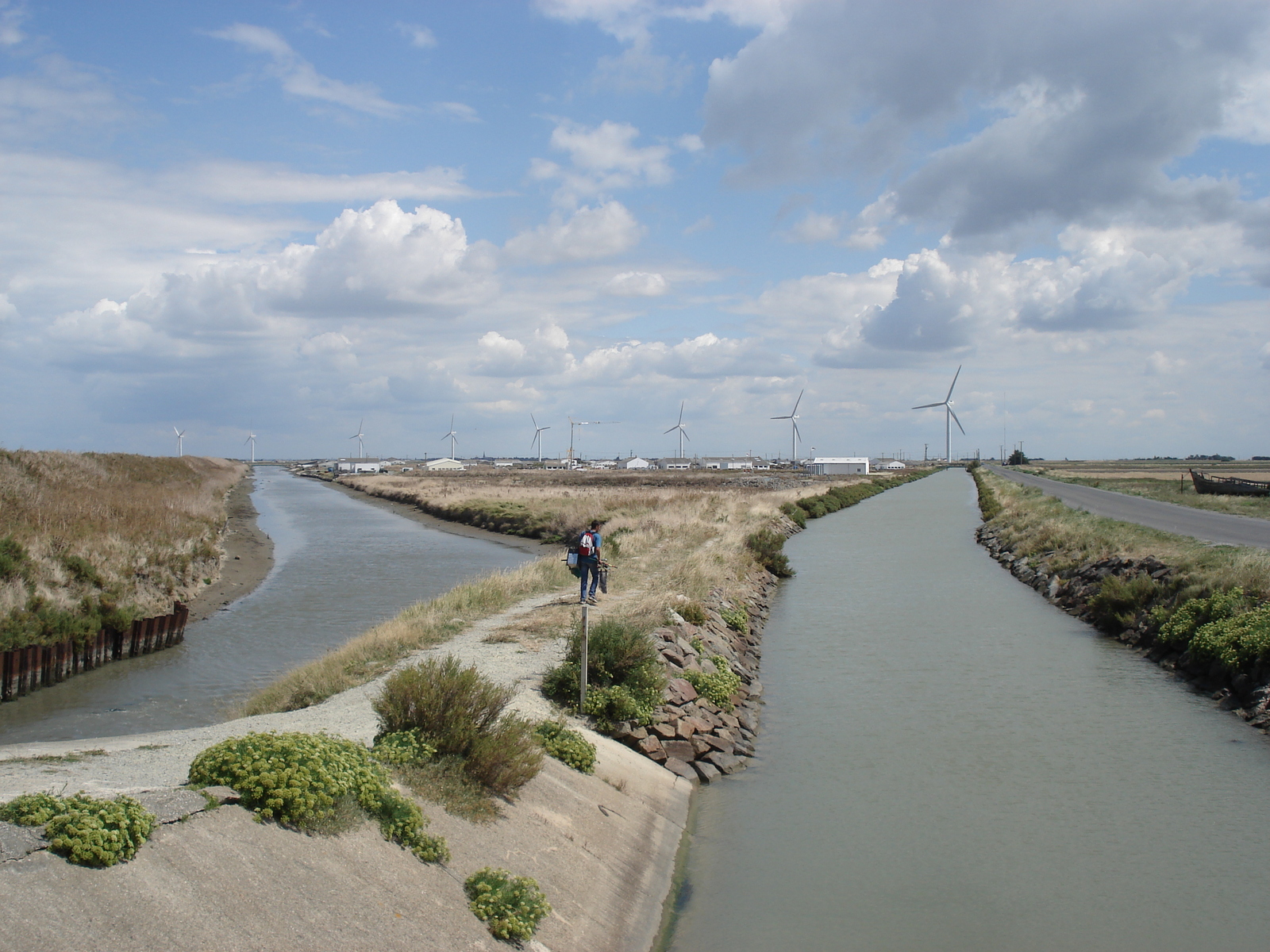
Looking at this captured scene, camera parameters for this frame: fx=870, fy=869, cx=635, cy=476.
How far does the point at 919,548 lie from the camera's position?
39688 millimetres

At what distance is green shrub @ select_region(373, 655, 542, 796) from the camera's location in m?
7.89

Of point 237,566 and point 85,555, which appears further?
point 237,566

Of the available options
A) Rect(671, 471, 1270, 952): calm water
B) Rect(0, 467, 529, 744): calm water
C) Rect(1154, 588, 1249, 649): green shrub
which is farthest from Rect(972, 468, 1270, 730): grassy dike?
Rect(0, 467, 529, 744): calm water

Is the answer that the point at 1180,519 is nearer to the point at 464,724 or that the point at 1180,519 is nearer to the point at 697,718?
the point at 697,718

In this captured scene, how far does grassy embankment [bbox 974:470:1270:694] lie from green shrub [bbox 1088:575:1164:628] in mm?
19

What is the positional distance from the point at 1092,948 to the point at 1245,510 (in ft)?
118

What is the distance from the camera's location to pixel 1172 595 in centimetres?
1912

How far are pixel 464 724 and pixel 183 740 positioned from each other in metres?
3.20

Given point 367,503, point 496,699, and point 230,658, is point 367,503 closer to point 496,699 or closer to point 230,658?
point 230,658

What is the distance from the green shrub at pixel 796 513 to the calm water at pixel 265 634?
17.8m

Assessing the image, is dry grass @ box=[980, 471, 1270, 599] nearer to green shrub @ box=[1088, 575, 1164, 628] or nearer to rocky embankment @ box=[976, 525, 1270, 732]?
rocky embankment @ box=[976, 525, 1270, 732]

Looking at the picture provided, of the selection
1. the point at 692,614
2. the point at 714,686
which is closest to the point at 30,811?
the point at 714,686

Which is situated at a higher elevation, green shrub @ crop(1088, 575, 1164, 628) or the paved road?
the paved road

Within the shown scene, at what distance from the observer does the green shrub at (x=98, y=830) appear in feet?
15.8
